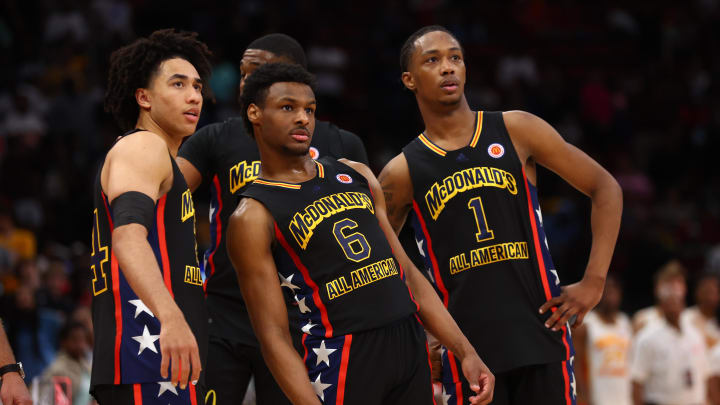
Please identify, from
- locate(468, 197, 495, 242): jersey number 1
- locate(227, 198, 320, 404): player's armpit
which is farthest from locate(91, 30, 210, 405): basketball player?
locate(468, 197, 495, 242): jersey number 1

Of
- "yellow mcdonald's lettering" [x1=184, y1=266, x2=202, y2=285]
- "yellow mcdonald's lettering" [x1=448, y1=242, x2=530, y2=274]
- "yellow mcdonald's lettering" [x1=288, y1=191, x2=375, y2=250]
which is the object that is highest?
"yellow mcdonald's lettering" [x1=288, y1=191, x2=375, y2=250]

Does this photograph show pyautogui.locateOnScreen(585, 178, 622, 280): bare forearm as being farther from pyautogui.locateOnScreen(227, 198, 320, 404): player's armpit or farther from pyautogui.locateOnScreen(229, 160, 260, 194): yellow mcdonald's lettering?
pyautogui.locateOnScreen(229, 160, 260, 194): yellow mcdonald's lettering

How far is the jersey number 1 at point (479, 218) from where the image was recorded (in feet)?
15.8

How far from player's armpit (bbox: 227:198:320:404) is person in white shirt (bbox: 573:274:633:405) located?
6.80 m

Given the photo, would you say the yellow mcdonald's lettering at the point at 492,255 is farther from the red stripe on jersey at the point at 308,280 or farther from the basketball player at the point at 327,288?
the red stripe on jersey at the point at 308,280

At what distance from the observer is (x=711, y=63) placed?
1681 centimetres

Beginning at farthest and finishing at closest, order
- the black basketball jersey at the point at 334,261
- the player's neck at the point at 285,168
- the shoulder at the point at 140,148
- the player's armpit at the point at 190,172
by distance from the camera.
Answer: the player's armpit at the point at 190,172 → the player's neck at the point at 285,168 → the black basketball jersey at the point at 334,261 → the shoulder at the point at 140,148

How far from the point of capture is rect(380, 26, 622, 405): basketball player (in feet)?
15.5

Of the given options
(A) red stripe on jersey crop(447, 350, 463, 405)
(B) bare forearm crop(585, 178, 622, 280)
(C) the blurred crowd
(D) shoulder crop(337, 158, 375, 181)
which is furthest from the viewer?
(C) the blurred crowd

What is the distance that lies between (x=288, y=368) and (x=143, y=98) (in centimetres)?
130

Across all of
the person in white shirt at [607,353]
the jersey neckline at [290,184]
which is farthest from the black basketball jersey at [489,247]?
the person in white shirt at [607,353]

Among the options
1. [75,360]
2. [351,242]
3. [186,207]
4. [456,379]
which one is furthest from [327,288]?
[75,360]

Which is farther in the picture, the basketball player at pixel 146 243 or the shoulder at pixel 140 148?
the shoulder at pixel 140 148

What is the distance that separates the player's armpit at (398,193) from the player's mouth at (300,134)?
69 centimetres
